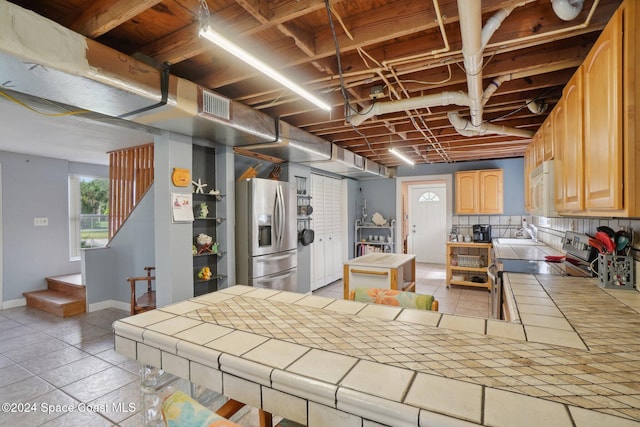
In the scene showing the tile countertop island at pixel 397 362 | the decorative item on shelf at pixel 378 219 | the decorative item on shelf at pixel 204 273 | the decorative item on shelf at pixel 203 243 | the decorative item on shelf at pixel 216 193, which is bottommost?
the decorative item on shelf at pixel 204 273

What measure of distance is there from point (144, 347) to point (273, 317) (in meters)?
0.47

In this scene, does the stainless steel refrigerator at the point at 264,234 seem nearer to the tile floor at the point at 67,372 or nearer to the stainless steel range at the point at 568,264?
the tile floor at the point at 67,372

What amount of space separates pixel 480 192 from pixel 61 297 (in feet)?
23.8

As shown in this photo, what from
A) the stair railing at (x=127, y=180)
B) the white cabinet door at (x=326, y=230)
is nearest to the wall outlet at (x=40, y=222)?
the stair railing at (x=127, y=180)

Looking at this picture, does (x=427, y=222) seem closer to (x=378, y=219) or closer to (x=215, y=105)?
(x=378, y=219)

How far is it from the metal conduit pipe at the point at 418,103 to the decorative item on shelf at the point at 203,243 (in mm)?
1986

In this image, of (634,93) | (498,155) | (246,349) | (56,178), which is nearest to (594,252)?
(634,93)

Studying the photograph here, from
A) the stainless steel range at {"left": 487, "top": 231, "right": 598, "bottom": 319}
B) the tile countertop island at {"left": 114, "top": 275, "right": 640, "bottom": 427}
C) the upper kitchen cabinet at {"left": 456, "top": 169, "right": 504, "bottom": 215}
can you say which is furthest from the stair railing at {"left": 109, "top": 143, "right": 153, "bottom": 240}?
the upper kitchen cabinet at {"left": 456, "top": 169, "right": 504, "bottom": 215}

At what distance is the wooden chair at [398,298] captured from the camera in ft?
5.18

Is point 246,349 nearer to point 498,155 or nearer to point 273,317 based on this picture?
point 273,317

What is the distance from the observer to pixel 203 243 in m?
3.31

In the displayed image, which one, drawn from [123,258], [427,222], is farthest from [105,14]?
[427,222]

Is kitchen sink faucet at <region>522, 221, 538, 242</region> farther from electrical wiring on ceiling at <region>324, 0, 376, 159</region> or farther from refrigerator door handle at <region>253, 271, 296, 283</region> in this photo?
refrigerator door handle at <region>253, 271, 296, 283</region>

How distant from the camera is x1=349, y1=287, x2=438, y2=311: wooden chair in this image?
62.2 inches
